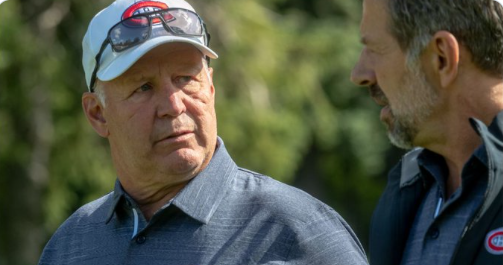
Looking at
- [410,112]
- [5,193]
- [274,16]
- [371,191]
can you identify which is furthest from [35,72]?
[371,191]

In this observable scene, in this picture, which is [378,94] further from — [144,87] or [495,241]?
[144,87]

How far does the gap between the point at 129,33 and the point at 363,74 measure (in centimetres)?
91

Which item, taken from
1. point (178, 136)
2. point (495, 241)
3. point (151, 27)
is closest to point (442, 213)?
point (495, 241)

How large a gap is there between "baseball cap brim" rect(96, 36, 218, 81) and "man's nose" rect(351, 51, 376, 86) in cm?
64

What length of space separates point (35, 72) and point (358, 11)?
7860 millimetres

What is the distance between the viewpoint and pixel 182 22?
3.78 m

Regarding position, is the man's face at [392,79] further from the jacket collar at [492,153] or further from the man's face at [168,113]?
the man's face at [168,113]

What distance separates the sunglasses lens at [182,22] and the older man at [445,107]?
2.31 feet

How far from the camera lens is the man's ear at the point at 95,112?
13.0ft

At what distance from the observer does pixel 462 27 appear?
10.0 feet

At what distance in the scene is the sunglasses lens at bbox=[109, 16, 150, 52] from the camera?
3734 millimetres

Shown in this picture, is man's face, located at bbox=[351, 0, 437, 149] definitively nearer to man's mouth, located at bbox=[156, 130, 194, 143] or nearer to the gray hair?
the gray hair

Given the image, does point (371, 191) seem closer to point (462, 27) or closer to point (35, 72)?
point (35, 72)

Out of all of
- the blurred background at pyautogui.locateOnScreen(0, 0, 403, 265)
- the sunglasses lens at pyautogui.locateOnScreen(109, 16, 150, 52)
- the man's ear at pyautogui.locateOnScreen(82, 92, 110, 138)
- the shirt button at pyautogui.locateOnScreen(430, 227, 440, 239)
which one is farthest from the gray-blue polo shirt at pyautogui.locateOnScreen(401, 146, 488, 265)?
the blurred background at pyautogui.locateOnScreen(0, 0, 403, 265)
